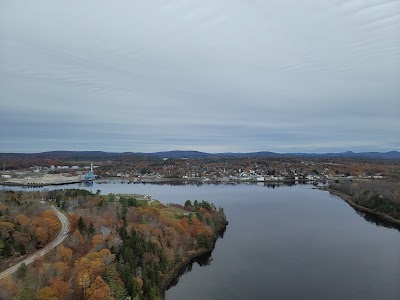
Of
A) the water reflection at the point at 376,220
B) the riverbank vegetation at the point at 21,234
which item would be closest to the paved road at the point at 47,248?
the riverbank vegetation at the point at 21,234

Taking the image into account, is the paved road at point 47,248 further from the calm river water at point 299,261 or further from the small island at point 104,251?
the calm river water at point 299,261

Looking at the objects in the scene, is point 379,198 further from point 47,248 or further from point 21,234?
point 21,234

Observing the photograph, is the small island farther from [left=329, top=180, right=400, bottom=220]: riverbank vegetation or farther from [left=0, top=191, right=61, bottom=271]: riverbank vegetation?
[left=329, top=180, right=400, bottom=220]: riverbank vegetation

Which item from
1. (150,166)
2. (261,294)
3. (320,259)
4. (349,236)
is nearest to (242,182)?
(150,166)

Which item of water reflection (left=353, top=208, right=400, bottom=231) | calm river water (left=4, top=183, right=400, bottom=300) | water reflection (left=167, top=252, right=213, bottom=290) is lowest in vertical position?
water reflection (left=167, top=252, right=213, bottom=290)

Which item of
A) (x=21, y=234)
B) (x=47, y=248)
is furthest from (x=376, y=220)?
(x=21, y=234)

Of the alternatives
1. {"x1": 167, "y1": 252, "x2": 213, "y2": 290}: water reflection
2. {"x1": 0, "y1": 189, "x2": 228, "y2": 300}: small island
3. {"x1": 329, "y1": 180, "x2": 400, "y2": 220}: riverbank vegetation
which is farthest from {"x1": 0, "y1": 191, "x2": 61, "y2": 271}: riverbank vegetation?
{"x1": 329, "y1": 180, "x2": 400, "y2": 220}: riverbank vegetation

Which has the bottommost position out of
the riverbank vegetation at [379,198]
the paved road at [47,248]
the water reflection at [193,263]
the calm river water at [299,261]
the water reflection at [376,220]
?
the water reflection at [193,263]
